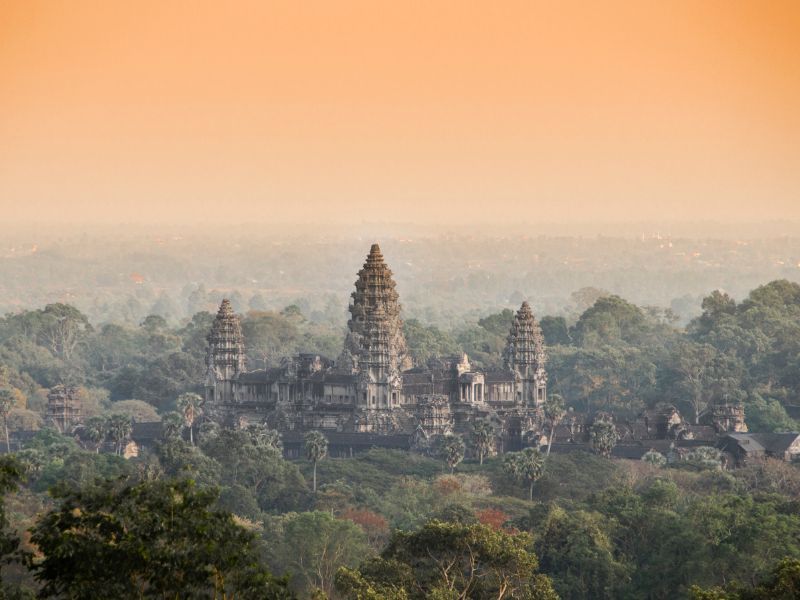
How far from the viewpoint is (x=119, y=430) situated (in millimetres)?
105875

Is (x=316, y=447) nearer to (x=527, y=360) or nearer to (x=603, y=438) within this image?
(x=603, y=438)

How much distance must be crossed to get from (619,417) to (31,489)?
41.8m

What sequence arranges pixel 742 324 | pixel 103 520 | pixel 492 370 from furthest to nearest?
1. pixel 742 324
2. pixel 492 370
3. pixel 103 520

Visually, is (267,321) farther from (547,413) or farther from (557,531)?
(557,531)

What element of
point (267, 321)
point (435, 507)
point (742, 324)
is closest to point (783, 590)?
point (435, 507)

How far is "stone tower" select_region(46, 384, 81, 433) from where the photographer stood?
117750mm

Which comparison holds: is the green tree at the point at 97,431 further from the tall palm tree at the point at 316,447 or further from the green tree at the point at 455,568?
the green tree at the point at 455,568

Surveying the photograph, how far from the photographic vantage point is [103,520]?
44781mm

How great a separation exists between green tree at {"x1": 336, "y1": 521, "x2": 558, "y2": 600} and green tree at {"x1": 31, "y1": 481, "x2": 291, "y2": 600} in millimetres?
10561

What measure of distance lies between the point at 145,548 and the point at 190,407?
239 feet

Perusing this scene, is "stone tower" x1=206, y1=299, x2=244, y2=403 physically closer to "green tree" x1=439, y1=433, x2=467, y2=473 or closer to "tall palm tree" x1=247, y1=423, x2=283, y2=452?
"tall palm tree" x1=247, y1=423, x2=283, y2=452

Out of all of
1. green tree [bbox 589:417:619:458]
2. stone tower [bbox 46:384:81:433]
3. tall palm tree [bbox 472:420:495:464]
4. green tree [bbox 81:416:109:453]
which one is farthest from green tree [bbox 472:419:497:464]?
stone tower [bbox 46:384:81:433]

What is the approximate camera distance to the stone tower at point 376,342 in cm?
10925

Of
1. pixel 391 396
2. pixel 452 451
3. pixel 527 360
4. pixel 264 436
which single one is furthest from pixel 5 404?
pixel 452 451
